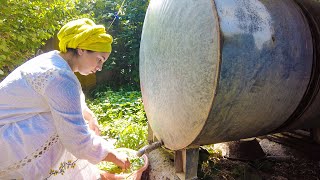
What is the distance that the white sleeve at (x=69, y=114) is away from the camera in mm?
1878

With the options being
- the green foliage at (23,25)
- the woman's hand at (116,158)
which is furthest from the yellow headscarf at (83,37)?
the green foliage at (23,25)

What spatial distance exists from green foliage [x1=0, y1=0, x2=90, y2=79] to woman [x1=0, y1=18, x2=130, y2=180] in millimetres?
2188

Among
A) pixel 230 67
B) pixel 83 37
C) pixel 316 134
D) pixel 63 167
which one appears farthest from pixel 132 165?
pixel 316 134

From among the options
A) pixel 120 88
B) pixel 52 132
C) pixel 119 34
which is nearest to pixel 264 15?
pixel 52 132

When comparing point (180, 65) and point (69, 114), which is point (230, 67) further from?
point (69, 114)

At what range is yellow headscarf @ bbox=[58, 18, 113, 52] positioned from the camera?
6.58ft

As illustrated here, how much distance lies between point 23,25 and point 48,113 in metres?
3.02

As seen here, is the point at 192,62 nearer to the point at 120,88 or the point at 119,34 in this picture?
the point at 120,88

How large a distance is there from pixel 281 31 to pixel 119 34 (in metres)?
6.84

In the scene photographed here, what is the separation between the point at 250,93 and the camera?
192 cm

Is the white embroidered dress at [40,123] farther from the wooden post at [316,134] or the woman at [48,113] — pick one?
the wooden post at [316,134]

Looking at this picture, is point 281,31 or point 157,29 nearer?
point 281,31

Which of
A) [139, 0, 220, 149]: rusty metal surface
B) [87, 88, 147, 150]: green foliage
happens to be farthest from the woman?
[87, 88, 147, 150]: green foliage

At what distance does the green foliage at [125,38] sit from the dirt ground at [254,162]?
16.4 feet
